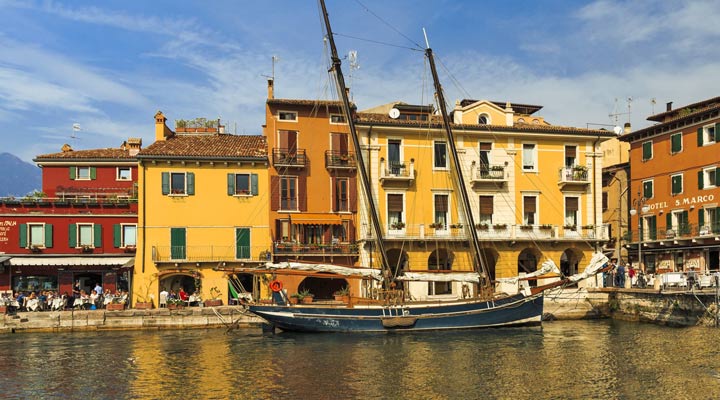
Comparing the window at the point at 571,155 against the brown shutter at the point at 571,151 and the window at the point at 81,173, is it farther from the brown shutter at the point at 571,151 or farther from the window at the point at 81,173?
the window at the point at 81,173

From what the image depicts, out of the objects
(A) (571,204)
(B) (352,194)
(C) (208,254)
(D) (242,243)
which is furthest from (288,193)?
(A) (571,204)

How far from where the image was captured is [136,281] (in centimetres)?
4250

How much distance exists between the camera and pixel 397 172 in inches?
1768

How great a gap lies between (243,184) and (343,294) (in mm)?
10619

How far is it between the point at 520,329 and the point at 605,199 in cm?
2504

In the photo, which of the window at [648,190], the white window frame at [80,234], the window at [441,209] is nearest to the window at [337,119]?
the window at [441,209]

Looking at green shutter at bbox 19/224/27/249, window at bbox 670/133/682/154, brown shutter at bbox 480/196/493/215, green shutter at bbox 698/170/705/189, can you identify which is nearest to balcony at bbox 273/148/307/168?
brown shutter at bbox 480/196/493/215

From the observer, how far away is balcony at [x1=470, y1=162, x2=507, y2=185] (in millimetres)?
45344

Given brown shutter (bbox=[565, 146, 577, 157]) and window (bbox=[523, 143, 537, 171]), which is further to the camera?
brown shutter (bbox=[565, 146, 577, 157])

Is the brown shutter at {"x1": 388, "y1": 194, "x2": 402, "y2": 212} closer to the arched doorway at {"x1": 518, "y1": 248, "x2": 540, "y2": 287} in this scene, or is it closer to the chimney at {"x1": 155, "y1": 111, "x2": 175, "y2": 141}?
the arched doorway at {"x1": 518, "y1": 248, "x2": 540, "y2": 287}

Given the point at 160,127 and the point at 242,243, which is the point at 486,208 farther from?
the point at 160,127

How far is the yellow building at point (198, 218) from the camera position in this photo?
42906mm

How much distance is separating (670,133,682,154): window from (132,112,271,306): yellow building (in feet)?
98.5

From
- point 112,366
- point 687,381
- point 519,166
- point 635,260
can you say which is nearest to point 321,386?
point 112,366
